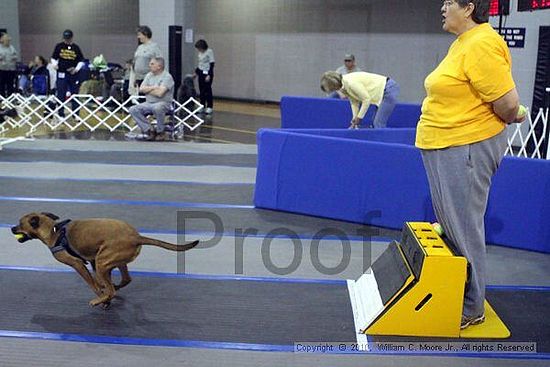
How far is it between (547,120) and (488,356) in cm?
637

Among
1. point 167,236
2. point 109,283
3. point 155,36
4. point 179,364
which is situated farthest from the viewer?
point 155,36

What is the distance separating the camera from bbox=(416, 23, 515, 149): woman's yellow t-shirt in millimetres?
2740

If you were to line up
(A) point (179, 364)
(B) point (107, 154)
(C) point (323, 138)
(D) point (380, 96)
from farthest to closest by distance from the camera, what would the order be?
1. (B) point (107, 154)
2. (D) point (380, 96)
3. (C) point (323, 138)
4. (A) point (179, 364)

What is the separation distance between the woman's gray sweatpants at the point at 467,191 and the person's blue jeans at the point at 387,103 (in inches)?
160

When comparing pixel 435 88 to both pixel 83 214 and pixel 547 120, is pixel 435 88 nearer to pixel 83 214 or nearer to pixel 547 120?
pixel 83 214

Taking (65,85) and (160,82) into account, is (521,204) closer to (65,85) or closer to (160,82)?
(160,82)

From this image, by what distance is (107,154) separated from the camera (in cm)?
819

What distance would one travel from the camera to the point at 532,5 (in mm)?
8164

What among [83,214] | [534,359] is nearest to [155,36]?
[83,214]

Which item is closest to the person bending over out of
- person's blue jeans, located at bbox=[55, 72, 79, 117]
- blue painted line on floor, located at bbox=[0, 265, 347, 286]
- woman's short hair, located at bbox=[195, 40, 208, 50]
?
blue painted line on floor, located at bbox=[0, 265, 347, 286]

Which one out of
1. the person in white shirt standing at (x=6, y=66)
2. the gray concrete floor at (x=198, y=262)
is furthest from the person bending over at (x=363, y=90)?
the person in white shirt standing at (x=6, y=66)

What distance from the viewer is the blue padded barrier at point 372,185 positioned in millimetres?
4477

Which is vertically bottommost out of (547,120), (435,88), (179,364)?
(179,364)

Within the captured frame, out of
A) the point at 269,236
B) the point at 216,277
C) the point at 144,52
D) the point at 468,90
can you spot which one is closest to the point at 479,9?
the point at 468,90
